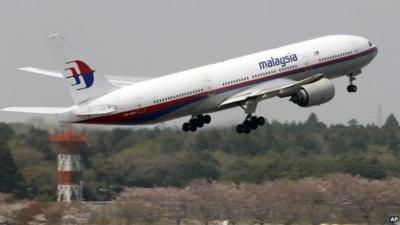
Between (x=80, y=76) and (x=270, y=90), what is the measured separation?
543 inches

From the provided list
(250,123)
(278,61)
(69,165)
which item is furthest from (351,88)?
(69,165)

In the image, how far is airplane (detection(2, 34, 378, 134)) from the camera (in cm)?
8800

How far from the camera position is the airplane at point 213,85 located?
289 ft

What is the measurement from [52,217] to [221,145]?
50.1 meters

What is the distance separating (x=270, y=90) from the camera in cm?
9388

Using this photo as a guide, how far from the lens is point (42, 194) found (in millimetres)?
136625

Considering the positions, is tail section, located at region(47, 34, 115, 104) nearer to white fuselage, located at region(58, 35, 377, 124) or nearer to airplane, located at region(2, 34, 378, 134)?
airplane, located at region(2, 34, 378, 134)

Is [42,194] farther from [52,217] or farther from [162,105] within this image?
[162,105]

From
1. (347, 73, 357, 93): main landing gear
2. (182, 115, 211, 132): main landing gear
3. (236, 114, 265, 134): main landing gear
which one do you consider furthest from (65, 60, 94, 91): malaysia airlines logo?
(347, 73, 357, 93): main landing gear

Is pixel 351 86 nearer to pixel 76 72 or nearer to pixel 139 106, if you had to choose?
pixel 139 106

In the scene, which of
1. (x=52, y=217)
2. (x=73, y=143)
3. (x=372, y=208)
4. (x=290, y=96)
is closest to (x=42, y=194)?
(x=73, y=143)

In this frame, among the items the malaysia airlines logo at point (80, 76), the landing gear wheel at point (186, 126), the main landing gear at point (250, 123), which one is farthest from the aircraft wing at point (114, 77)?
the main landing gear at point (250, 123)

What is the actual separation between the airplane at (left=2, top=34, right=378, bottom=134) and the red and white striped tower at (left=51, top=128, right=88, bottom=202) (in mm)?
32011

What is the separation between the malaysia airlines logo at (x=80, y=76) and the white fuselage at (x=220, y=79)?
1.26 metres
